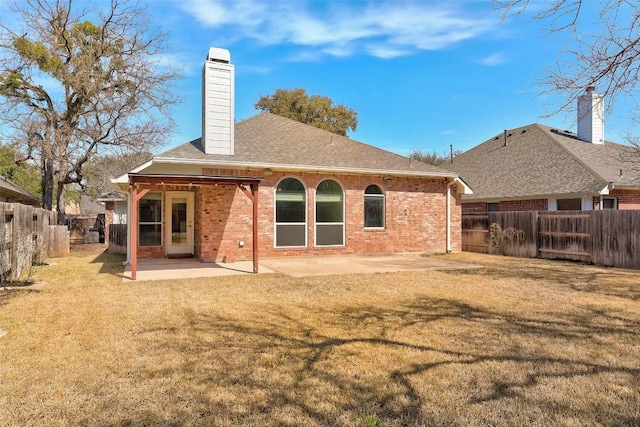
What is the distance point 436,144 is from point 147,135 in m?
29.6

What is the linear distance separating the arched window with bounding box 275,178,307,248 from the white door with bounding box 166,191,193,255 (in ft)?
10.9

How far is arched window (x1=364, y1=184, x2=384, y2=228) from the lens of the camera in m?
14.1

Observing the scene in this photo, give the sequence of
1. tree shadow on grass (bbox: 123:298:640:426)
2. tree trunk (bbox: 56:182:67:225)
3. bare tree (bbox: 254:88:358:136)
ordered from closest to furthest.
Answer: tree shadow on grass (bbox: 123:298:640:426)
tree trunk (bbox: 56:182:67:225)
bare tree (bbox: 254:88:358:136)

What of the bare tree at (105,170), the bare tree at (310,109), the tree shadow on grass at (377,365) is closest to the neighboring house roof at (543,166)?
the tree shadow on grass at (377,365)

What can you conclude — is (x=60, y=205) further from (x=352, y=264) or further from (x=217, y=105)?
(x=352, y=264)

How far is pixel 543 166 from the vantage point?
1825 centimetres

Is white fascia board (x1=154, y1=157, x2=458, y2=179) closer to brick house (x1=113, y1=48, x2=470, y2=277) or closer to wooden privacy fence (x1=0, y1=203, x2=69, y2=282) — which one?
brick house (x1=113, y1=48, x2=470, y2=277)

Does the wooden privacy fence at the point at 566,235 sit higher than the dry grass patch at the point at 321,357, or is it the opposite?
the wooden privacy fence at the point at 566,235

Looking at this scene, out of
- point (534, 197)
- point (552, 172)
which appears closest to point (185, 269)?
point (534, 197)

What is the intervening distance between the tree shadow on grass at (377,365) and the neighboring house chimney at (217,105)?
7671 millimetres

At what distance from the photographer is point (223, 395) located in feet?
10.6

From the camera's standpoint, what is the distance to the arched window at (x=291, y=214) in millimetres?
12875

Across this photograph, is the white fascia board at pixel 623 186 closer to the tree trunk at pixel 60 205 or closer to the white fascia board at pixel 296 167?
the white fascia board at pixel 296 167

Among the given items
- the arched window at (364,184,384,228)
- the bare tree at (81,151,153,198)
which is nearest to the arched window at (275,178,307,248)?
the arched window at (364,184,384,228)
